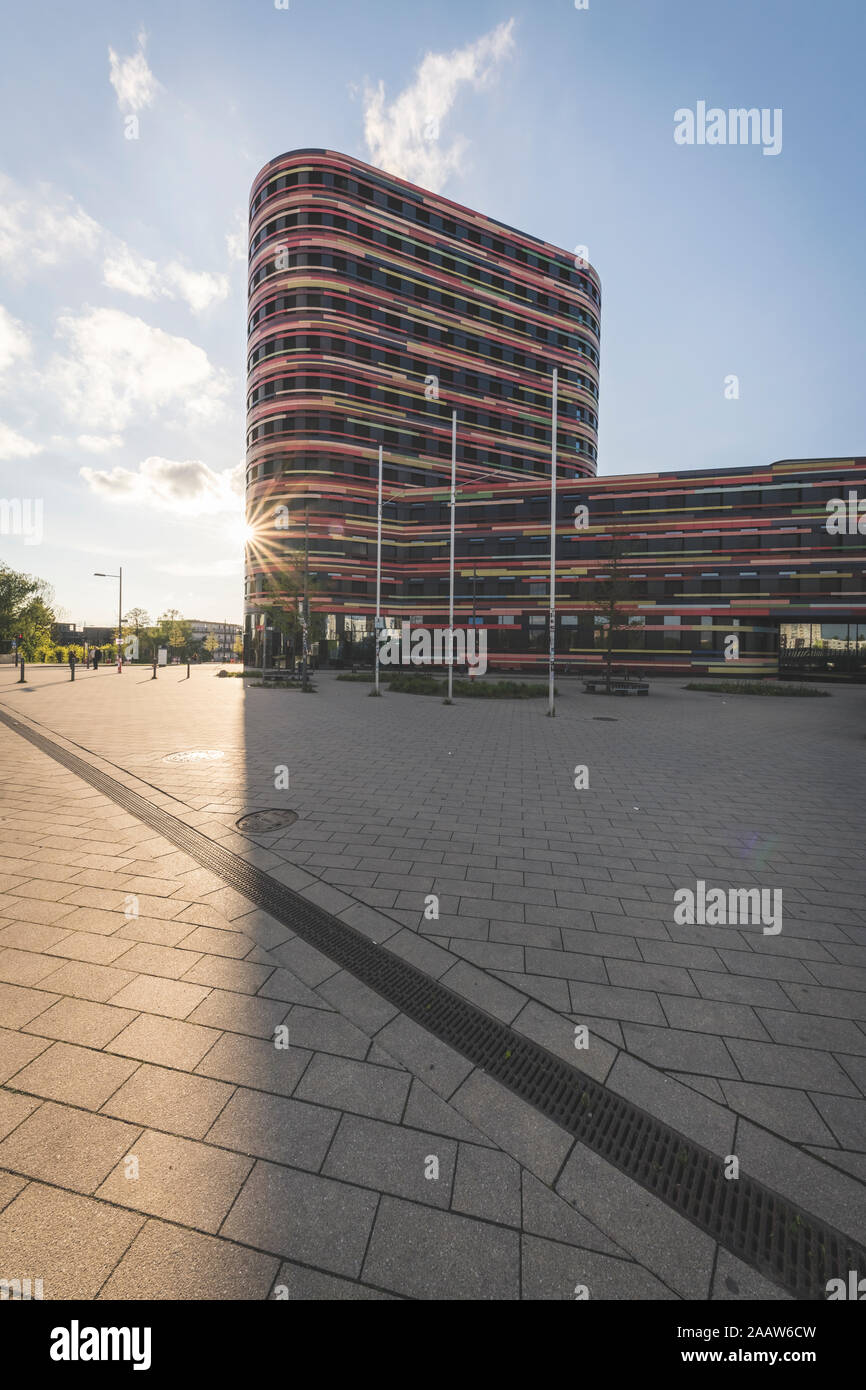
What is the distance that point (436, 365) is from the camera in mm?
56250

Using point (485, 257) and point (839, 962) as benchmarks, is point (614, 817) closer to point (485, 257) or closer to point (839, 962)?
point (839, 962)

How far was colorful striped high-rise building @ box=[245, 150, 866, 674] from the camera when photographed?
43.7m

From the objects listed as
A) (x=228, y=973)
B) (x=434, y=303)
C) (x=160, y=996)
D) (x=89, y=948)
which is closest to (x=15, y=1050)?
(x=160, y=996)

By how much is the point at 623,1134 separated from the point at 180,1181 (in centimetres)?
183

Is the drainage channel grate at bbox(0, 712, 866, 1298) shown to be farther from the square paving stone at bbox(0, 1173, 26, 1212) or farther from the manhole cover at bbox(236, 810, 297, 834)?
the manhole cover at bbox(236, 810, 297, 834)

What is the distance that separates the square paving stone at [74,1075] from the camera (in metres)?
2.61

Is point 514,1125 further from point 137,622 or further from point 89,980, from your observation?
point 137,622

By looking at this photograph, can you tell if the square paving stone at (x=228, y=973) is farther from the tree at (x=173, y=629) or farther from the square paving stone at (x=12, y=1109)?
the tree at (x=173, y=629)

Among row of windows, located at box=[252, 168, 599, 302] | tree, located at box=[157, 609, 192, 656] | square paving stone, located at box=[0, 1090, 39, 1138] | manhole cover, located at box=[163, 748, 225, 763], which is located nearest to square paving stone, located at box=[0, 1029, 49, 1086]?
square paving stone, located at box=[0, 1090, 39, 1138]

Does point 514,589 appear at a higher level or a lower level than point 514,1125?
higher

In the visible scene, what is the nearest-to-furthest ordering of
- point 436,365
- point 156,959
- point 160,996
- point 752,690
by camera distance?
point 160,996, point 156,959, point 752,690, point 436,365

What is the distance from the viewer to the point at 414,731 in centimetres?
1377

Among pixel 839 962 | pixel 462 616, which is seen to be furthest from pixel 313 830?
pixel 462 616
